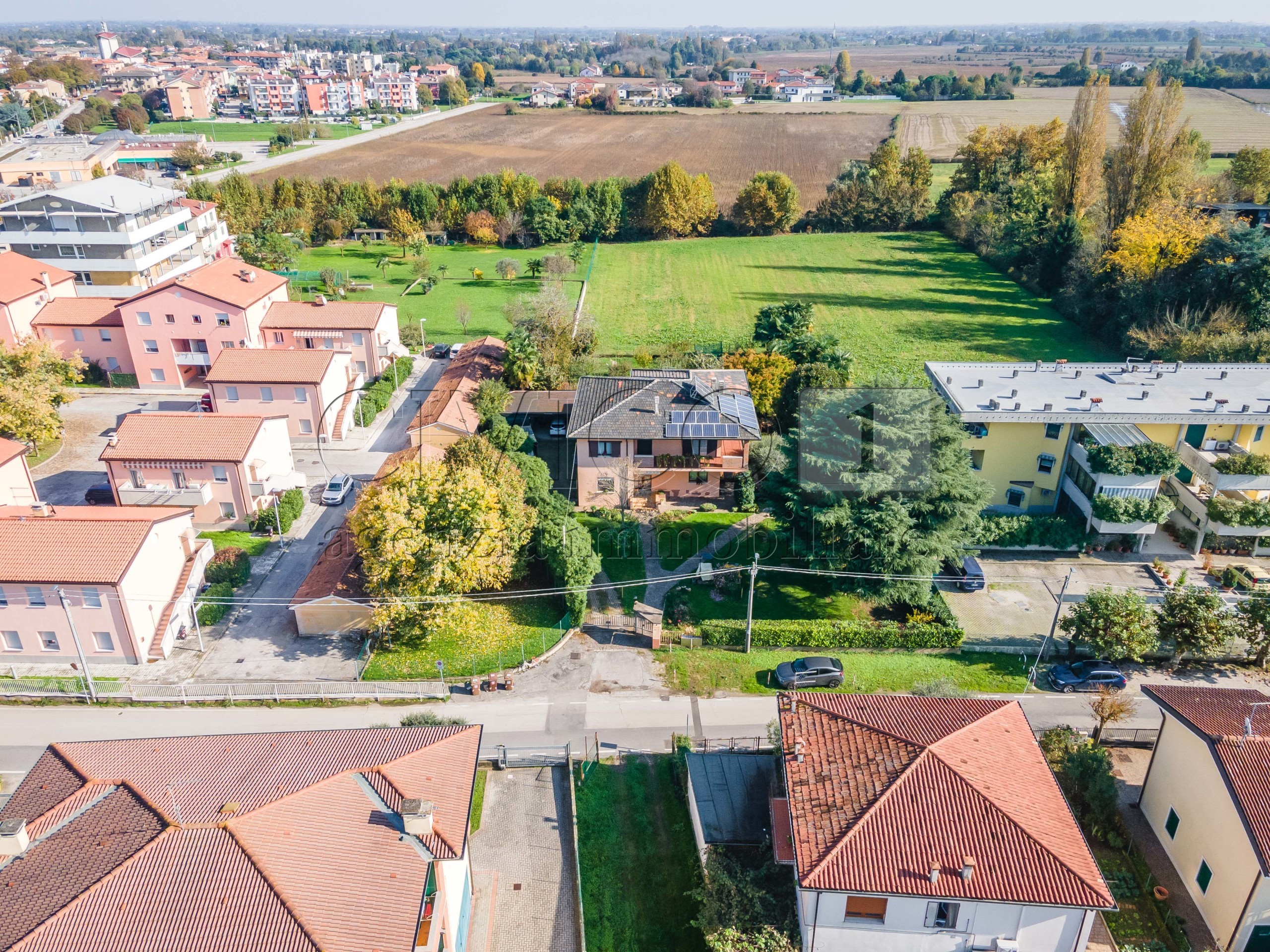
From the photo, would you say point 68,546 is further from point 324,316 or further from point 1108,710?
point 1108,710

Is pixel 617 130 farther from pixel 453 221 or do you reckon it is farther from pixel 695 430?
pixel 695 430

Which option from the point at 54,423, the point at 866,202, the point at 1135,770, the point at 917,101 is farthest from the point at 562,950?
the point at 917,101

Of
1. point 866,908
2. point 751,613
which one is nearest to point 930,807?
point 866,908

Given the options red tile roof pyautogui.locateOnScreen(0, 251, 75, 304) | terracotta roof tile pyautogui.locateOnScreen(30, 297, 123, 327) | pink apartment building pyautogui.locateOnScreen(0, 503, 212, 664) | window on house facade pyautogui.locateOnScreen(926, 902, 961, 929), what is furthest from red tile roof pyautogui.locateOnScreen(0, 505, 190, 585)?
red tile roof pyautogui.locateOnScreen(0, 251, 75, 304)

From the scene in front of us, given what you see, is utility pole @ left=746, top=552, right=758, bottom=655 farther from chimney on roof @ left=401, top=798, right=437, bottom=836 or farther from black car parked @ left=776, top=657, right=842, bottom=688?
chimney on roof @ left=401, top=798, right=437, bottom=836

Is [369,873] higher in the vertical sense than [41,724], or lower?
higher
